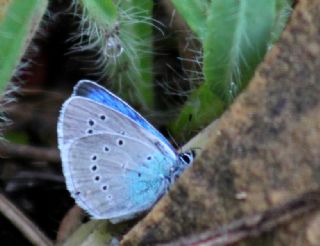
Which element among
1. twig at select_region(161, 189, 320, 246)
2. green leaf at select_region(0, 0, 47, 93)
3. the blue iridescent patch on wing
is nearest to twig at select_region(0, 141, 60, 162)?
green leaf at select_region(0, 0, 47, 93)

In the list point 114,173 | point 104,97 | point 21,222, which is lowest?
point 21,222

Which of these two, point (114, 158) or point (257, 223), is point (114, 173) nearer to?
point (114, 158)

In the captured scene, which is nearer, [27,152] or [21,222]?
[21,222]

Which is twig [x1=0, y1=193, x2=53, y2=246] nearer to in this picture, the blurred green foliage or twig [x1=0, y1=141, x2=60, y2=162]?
twig [x1=0, y1=141, x2=60, y2=162]

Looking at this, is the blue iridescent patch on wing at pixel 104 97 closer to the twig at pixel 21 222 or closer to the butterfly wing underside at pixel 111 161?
the butterfly wing underside at pixel 111 161

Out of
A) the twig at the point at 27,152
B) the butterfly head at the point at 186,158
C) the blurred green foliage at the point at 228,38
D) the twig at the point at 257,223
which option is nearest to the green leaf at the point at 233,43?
the blurred green foliage at the point at 228,38

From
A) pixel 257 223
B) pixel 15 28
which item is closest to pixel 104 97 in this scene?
pixel 15 28
